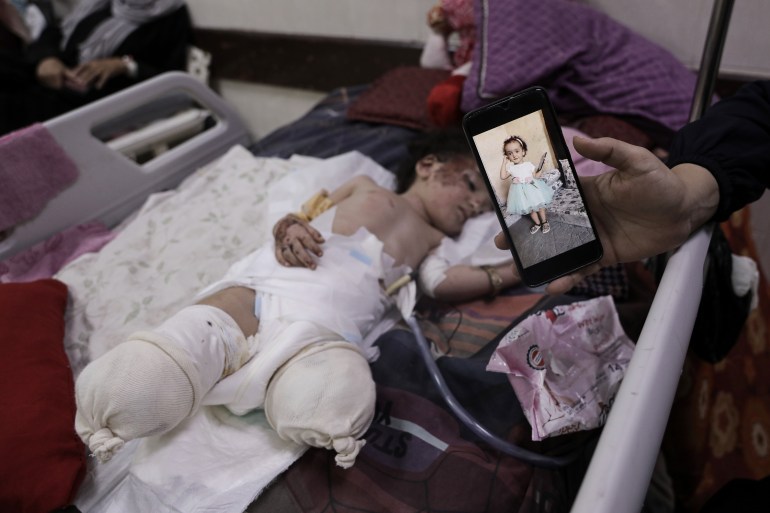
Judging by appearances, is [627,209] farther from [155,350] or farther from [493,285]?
[155,350]

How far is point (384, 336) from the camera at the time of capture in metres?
1.13

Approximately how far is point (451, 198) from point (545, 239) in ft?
→ 2.36

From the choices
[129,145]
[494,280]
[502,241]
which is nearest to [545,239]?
[502,241]

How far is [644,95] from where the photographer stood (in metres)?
1.47

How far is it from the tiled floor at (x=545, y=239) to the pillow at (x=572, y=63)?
93 centimetres

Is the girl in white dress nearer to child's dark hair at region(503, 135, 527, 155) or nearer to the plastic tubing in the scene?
child's dark hair at region(503, 135, 527, 155)

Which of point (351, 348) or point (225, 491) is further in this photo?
point (351, 348)

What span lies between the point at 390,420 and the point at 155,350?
0.41 m

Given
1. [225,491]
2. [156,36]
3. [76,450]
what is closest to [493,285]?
[225,491]

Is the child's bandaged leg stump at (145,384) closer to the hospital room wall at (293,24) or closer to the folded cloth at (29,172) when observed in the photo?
the folded cloth at (29,172)

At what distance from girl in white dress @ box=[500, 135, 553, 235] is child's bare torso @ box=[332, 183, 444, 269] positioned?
2.08 ft

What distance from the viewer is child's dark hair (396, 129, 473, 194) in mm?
1403

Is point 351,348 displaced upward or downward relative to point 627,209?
downward

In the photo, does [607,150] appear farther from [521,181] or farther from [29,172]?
[29,172]
